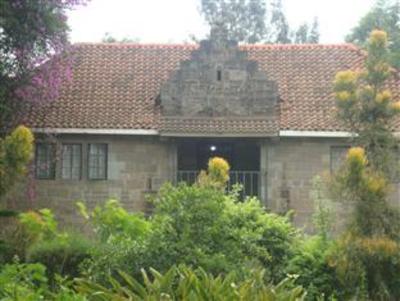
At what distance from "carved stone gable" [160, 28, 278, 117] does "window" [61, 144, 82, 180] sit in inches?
104

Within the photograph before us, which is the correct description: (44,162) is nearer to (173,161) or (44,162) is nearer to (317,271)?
(173,161)

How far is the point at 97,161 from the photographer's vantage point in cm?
2117

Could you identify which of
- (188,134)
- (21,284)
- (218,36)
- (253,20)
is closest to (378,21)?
(253,20)

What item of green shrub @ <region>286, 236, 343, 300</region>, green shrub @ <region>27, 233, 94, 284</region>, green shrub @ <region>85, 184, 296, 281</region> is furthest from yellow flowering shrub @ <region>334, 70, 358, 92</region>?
green shrub @ <region>27, 233, 94, 284</region>

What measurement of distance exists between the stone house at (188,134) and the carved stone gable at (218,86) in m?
0.03

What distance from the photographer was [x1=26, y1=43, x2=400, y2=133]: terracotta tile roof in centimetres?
2084

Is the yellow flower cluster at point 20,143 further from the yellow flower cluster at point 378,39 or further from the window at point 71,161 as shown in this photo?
the window at point 71,161

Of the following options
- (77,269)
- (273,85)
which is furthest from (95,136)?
(77,269)

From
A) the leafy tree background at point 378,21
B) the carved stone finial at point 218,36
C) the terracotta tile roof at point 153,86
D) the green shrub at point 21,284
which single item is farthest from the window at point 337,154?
the leafy tree background at point 378,21

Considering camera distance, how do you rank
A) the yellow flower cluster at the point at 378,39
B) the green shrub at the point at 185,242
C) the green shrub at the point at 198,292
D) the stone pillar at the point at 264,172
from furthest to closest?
the stone pillar at the point at 264,172, the yellow flower cluster at the point at 378,39, the green shrub at the point at 185,242, the green shrub at the point at 198,292

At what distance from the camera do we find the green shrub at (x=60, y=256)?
42.3 feet

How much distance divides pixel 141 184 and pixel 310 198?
4.61 m

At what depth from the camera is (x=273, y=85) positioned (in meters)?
21.3

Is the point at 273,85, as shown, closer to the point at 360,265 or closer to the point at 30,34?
the point at 30,34
